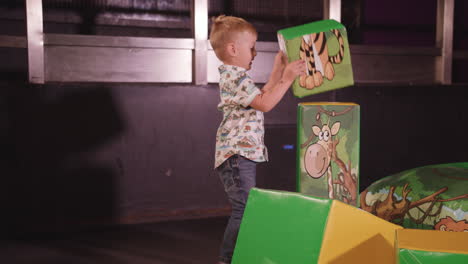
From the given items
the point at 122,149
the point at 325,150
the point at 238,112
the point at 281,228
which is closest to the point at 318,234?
the point at 281,228

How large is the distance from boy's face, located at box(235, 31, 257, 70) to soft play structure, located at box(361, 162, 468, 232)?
2.47 ft

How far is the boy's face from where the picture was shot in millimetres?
1960

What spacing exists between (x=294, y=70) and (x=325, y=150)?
293 millimetres

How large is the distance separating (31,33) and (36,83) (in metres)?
0.27

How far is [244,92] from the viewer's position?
1.90 metres

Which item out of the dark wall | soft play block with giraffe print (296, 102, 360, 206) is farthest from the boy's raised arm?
the dark wall

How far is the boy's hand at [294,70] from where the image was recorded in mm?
1752

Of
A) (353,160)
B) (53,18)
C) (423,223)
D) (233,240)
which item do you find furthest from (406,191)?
(53,18)

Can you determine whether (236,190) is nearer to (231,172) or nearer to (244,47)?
(231,172)

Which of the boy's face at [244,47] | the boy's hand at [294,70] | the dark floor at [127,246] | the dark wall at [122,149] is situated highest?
the boy's face at [244,47]

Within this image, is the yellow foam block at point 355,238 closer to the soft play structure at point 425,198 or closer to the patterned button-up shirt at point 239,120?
the soft play structure at point 425,198

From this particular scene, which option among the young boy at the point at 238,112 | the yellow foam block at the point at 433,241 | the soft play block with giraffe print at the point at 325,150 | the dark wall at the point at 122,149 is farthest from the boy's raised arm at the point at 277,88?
the dark wall at the point at 122,149

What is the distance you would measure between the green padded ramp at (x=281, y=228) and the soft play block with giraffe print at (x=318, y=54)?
468 millimetres

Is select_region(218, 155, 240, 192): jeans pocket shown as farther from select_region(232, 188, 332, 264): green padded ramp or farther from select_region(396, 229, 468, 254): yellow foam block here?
select_region(396, 229, 468, 254): yellow foam block
